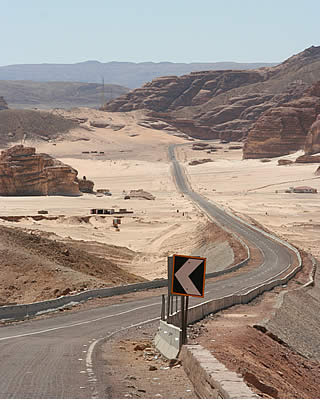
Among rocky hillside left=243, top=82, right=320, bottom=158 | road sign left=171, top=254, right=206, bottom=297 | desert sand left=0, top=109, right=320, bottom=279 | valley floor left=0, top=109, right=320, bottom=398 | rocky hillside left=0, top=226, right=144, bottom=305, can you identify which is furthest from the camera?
rocky hillside left=243, top=82, right=320, bottom=158

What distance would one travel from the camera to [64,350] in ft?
49.2

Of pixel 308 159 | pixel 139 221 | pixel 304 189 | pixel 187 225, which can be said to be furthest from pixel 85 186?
pixel 308 159

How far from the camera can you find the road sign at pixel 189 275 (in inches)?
505

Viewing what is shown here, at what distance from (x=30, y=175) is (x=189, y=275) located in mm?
79534

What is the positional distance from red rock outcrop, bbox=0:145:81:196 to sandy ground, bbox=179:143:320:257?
2236cm

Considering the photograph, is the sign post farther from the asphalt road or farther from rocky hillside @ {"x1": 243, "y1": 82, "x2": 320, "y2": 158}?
rocky hillside @ {"x1": 243, "y1": 82, "x2": 320, "y2": 158}

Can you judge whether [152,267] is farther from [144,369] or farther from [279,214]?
[279,214]

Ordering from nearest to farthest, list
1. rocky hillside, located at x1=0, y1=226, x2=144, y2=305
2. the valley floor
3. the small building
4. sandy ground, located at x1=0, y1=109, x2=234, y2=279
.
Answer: the valley floor
rocky hillside, located at x1=0, y1=226, x2=144, y2=305
sandy ground, located at x1=0, y1=109, x2=234, y2=279
the small building

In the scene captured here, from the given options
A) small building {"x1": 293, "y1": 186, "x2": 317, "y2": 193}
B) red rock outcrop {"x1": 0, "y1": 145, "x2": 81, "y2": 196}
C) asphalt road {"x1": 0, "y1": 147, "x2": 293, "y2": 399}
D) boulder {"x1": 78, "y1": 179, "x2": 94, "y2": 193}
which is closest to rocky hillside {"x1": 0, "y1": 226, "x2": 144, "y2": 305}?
asphalt road {"x1": 0, "y1": 147, "x2": 293, "y2": 399}

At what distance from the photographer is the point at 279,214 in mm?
85062

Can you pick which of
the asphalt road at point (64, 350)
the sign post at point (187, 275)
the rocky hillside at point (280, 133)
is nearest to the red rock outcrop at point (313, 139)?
the rocky hillside at point (280, 133)

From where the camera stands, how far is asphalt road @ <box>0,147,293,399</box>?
426 inches

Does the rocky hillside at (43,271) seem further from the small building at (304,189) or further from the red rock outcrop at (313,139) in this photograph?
the red rock outcrop at (313,139)

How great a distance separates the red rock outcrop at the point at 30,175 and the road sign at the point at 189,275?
77773mm
